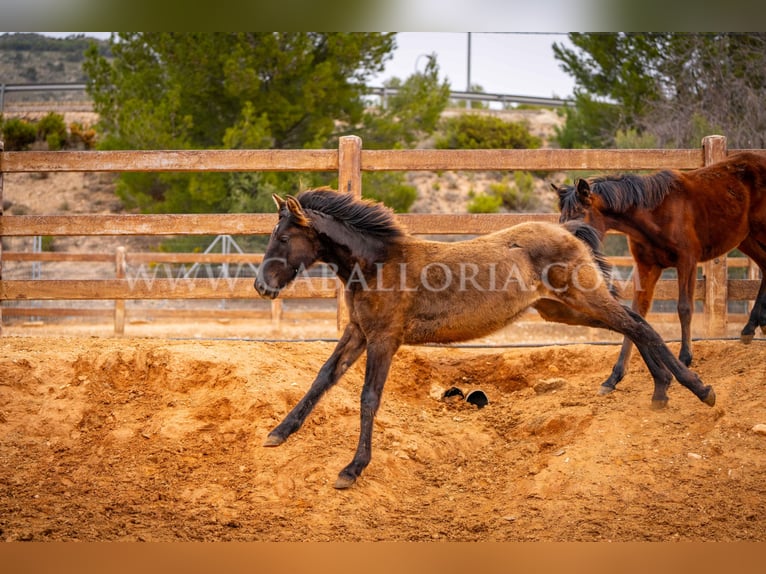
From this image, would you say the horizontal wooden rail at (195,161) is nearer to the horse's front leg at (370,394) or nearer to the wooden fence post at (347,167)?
the wooden fence post at (347,167)

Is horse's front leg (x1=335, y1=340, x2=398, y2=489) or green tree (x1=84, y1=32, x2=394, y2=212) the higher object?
green tree (x1=84, y1=32, x2=394, y2=212)

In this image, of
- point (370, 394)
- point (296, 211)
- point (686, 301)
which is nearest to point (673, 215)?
point (686, 301)

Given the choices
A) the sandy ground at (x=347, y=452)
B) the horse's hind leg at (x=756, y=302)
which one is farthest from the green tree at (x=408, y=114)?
the sandy ground at (x=347, y=452)

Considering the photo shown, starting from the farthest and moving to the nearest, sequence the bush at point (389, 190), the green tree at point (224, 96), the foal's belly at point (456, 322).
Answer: the bush at point (389, 190), the green tree at point (224, 96), the foal's belly at point (456, 322)

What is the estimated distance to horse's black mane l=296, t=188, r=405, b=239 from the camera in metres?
5.13

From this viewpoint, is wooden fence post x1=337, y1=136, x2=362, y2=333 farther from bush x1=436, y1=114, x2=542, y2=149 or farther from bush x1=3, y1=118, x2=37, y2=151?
bush x1=3, y1=118, x2=37, y2=151

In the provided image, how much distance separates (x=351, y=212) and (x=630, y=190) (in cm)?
264

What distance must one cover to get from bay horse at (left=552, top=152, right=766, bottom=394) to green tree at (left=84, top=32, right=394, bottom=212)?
1129 cm

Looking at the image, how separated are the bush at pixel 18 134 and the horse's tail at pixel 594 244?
73.2 feet

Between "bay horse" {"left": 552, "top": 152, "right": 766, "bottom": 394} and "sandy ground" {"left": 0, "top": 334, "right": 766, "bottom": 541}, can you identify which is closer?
"sandy ground" {"left": 0, "top": 334, "right": 766, "bottom": 541}

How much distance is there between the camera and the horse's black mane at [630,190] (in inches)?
239

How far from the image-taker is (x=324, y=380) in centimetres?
496

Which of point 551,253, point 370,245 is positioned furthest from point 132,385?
point 551,253

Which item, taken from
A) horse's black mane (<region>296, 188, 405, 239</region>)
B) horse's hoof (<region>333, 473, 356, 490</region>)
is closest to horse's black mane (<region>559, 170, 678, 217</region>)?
horse's black mane (<region>296, 188, 405, 239</region>)
